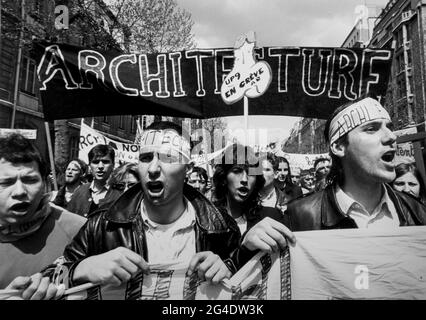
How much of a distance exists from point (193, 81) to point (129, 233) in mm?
1278

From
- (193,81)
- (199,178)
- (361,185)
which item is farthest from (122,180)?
(361,185)

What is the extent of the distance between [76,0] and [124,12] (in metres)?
1.54

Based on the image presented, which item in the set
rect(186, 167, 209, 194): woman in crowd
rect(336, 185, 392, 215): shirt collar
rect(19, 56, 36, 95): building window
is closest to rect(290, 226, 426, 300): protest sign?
rect(336, 185, 392, 215): shirt collar

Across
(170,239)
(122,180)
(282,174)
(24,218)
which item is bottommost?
(170,239)

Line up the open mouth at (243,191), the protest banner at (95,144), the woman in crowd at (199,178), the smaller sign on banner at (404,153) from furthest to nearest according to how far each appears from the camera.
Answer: the protest banner at (95,144), the woman in crowd at (199,178), the open mouth at (243,191), the smaller sign on banner at (404,153)

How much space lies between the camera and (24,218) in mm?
2172

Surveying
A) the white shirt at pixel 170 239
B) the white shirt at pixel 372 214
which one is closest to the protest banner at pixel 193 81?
the white shirt at pixel 372 214

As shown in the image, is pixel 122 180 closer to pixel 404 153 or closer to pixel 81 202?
pixel 81 202

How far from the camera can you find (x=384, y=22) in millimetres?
35844

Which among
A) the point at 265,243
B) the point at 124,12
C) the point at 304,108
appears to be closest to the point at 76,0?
the point at 124,12

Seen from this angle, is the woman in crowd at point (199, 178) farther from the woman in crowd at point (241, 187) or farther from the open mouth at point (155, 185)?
the open mouth at point (155, 185)

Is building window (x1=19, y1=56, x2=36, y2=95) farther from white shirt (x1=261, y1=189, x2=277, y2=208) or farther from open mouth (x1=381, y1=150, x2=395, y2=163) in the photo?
open mouth (x1=381, y1=150, x2=395, y2=163)

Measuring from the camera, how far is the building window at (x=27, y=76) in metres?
14.9

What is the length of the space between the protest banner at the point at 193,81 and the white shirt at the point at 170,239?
0.95 meters
